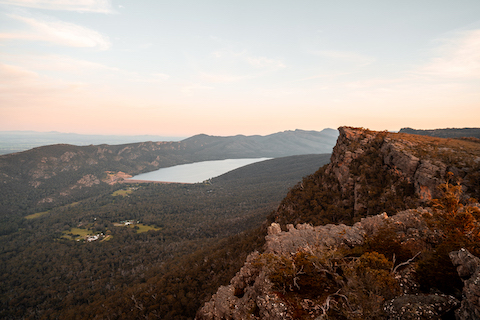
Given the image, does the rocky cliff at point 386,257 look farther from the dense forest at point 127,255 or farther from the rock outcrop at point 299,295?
the dense forest at point 127,255

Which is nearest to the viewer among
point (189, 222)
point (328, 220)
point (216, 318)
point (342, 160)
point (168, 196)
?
point (216, 318)

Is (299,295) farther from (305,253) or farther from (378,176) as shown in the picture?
(378,176)

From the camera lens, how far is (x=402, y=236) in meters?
13.1

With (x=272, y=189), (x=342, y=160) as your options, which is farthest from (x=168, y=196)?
(x=342, y=160)

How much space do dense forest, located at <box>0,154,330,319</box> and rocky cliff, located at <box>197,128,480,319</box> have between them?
22870 millimetres

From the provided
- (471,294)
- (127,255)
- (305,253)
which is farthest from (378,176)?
(127,255)

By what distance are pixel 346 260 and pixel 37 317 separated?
103 meters

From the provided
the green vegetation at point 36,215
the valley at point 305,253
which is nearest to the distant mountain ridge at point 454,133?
the valley at point 305,253

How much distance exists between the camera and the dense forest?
45.8m

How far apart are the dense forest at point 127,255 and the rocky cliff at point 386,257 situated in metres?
22.9

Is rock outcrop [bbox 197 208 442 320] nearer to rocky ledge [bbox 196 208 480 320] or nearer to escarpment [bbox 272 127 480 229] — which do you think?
rocky ledge [bbox 196 208 480 320]

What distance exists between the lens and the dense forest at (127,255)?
45.8 metres

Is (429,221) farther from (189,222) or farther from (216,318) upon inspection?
(189,222)

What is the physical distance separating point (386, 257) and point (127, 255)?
4427 inches
